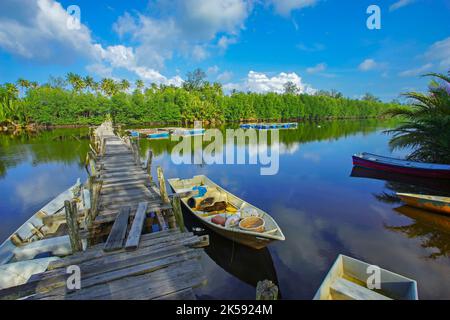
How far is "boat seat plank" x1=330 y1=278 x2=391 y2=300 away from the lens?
407 cm

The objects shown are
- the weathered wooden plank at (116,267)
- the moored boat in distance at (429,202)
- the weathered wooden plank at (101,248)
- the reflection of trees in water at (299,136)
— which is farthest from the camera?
the reflection of trees in water at (299,136)

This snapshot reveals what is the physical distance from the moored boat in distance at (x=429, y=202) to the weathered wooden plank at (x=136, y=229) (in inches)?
438

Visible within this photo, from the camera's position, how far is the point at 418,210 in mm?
10125

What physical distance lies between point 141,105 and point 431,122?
199 ft

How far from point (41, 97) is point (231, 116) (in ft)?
168

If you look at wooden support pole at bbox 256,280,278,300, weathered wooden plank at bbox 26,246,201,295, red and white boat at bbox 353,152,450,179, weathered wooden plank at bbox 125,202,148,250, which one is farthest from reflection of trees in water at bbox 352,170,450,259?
weathered wooden plank at bbox 125,202,148,250

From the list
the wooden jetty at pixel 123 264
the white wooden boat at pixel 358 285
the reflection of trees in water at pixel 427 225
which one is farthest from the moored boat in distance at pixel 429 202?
the wooden jetty at pixel 123 264

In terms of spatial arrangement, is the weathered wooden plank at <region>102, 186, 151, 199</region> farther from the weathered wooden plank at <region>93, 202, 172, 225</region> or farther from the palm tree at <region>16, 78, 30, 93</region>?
the palm tree at <region>16, 78, 30, 93</region>

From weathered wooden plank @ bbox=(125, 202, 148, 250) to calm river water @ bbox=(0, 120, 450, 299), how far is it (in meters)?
2.34

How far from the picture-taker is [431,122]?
13477 millimetres

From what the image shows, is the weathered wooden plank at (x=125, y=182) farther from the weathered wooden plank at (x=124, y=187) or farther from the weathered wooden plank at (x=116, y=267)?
the weathered wooden plank at (x=116, y=267)

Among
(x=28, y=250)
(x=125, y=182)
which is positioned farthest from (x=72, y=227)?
(x=125, y=182)

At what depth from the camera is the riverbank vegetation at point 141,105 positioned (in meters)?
52.4
